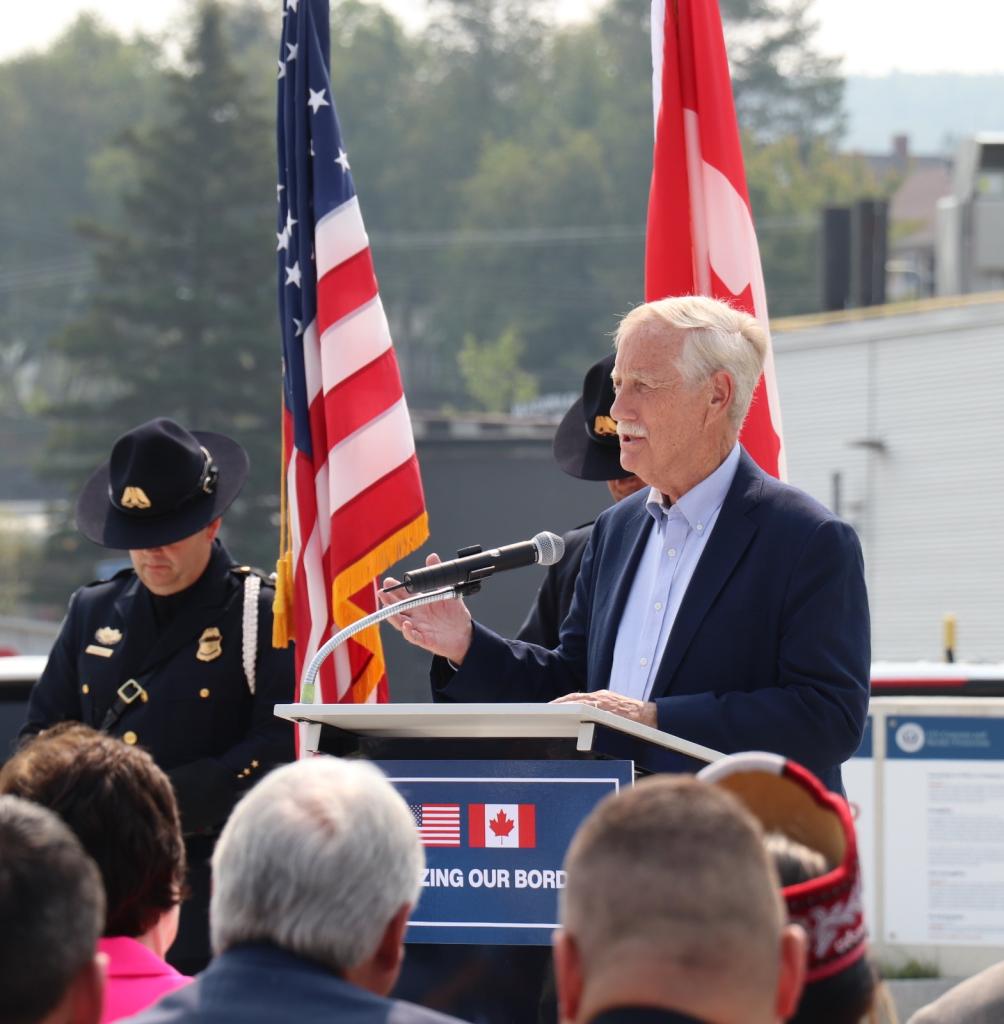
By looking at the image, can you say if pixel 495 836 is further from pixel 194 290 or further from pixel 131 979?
pixel 194 290

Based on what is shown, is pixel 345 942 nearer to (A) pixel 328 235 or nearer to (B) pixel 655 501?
(B) pixel 655 501

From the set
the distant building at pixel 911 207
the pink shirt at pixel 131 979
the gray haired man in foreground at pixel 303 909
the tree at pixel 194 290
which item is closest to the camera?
the gray haired man in foreground at pixel 303 909

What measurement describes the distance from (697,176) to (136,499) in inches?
75.6

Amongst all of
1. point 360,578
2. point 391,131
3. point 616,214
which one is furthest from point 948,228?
point 391,131

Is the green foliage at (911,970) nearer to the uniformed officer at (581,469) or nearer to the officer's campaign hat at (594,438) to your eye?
the uniformed officer at (581,469)

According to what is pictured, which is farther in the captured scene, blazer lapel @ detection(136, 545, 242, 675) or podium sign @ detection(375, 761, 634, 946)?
blazer lapel @ detection(136, 545, 242, 675)

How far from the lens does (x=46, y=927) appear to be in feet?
7.29

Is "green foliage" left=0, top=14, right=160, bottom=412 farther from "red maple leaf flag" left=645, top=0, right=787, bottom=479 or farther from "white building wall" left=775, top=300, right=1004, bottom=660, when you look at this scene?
"red maple leaf flag" left=645, top=0, right=787, bottom=479

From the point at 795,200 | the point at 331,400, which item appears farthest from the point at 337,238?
the point at 795,200

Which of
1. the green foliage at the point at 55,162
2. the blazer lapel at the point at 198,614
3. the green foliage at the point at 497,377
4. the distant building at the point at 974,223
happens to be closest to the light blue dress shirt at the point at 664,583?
the blazer lapel at the point at 198,614

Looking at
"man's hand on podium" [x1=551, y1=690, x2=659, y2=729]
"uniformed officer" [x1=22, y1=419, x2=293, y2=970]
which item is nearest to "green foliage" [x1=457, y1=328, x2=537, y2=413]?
"uniformed officer" [x1=22, y1=419, x2=293, y2=970]

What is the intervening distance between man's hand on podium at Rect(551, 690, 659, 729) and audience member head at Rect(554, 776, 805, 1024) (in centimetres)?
128

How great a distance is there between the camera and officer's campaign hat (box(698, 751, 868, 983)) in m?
2.24

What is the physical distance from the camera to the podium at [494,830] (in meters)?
3.37
